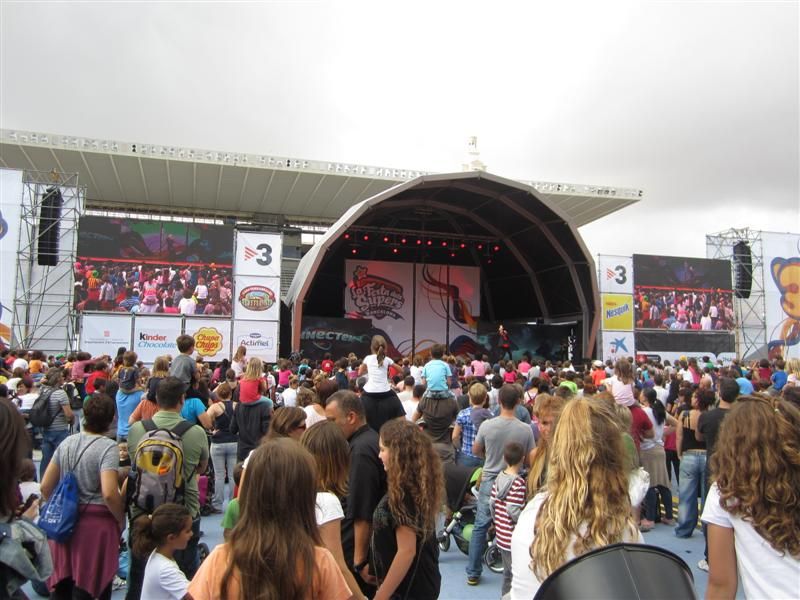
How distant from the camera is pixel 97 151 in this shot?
25500 mm

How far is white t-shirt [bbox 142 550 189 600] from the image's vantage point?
9.68ft

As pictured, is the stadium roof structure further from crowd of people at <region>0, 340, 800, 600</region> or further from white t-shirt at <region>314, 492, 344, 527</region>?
white t-shirt at <region>314, 492, 344, 527</region>

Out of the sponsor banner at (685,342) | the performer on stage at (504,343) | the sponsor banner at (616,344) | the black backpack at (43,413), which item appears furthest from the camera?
the performer on stage at (504,343)

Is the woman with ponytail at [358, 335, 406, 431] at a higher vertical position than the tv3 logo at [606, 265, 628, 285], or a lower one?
lower

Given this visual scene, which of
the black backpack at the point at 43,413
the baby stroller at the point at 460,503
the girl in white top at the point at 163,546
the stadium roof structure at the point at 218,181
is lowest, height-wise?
the baby stroller at the point at 460,503

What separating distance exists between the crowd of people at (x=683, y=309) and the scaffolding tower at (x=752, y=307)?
1143 millimetres

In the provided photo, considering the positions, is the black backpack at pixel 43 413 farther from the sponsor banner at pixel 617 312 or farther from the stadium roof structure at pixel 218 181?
the stadium roof structure at pixel 218 181

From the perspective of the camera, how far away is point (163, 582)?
295 centimetres

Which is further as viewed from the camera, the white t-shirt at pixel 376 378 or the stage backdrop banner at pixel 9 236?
the stage backdrop banner at pixel 9 236

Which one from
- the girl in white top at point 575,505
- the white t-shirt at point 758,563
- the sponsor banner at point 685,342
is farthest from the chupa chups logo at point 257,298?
the white t-shirt at point 758,563

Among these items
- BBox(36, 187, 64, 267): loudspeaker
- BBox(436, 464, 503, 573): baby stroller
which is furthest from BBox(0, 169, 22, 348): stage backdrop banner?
BBox(436, 464, 503, 573): baby stroller

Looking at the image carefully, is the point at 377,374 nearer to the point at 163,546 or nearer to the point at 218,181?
the point at 163,546

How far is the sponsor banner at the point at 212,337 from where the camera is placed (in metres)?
17.9

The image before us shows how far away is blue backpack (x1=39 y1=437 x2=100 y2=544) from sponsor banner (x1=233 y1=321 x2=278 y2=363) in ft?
49.2
